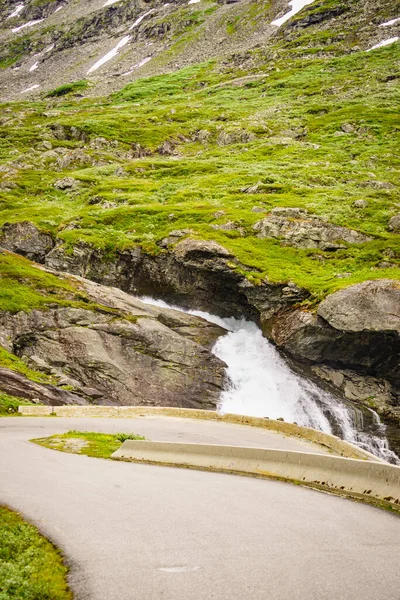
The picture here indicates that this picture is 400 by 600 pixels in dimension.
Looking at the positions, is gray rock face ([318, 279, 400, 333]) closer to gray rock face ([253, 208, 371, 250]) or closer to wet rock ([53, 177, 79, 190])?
gray rock face ([253, 208, 371, 250])

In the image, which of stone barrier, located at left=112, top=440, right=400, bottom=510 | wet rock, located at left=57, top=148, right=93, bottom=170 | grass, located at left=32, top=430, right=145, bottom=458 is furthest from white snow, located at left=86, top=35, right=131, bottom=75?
stone barrier, located at left=112, top=440, right=400, bottom=510

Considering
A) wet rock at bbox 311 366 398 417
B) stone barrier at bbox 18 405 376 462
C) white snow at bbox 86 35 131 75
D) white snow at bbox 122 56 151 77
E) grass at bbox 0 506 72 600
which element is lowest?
wet rock at bbox 311 366 398 417

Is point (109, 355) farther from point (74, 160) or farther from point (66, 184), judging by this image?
point (74, 160)

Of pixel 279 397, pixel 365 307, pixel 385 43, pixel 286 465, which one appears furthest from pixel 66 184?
pixel 385 43

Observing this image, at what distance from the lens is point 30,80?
175 metres

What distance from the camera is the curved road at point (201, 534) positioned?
5.54 meters

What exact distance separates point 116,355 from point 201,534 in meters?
27.6

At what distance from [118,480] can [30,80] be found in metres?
196

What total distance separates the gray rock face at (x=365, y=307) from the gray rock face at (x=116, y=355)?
9879 millimetres

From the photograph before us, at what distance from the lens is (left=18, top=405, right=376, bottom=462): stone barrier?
23.7 m

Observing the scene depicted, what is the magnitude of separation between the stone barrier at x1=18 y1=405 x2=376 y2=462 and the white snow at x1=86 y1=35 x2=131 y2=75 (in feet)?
558

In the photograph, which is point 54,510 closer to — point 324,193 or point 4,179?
point 324,193

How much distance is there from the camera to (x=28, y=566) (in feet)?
18.9

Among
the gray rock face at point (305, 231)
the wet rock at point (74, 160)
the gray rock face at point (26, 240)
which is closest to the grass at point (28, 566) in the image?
the gray rock face at point (305, 231)
